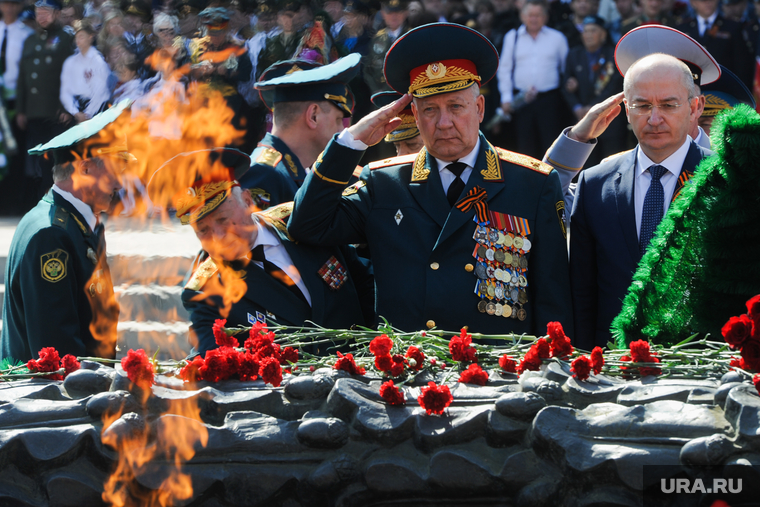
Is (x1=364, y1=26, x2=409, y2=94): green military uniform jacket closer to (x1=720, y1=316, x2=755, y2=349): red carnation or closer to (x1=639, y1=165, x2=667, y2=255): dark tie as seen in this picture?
(x1=639, y1=165, x2=667, y2=255): dark tie

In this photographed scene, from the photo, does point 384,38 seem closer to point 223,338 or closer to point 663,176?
point 663,176

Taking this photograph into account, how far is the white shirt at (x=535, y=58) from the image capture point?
702 cm

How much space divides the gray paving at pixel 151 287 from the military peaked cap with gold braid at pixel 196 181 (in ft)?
7.10

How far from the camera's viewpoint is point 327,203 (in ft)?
8.55

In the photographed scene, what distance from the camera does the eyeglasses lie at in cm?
262

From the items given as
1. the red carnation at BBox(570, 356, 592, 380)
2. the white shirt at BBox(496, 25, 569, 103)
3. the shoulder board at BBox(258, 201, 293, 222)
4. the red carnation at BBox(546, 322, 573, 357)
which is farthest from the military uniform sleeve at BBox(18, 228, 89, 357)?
the white shirt at BBox(496, 25, 569, 103)

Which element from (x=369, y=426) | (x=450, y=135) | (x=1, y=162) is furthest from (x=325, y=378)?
(x=1, y=162)

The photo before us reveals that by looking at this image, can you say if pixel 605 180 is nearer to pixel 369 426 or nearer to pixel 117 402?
pixel 369 426

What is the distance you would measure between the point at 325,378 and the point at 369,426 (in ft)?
0.55

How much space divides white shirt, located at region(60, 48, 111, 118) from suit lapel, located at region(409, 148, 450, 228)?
4.61 meters

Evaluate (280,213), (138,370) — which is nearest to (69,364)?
(138,370)

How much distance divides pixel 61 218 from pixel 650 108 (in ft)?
7.01

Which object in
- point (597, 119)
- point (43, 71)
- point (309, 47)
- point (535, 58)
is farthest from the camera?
point (43, 71)

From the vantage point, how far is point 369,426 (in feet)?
4.72
